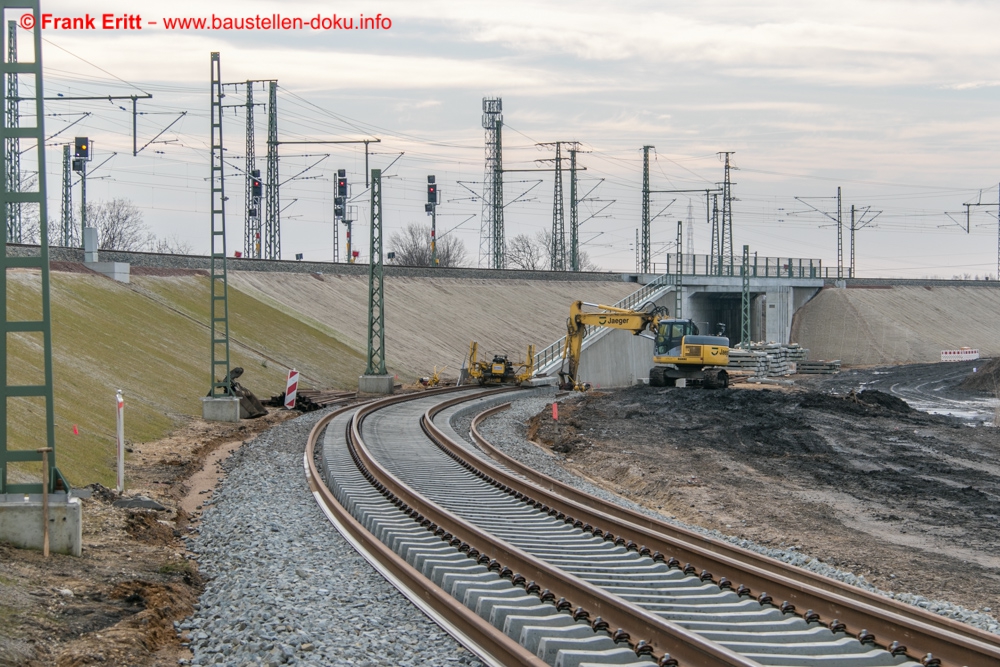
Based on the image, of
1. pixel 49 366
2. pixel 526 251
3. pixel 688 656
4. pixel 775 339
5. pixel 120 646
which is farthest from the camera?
pixel 526 251

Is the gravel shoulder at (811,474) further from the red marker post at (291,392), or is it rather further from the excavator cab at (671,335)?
the red marker post at (291,392)

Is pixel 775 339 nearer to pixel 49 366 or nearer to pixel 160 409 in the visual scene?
pixel 160 409

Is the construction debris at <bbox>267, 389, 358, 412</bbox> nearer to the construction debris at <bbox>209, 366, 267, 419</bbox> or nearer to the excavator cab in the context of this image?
the construction debris at <bbox>209, 366, 267, 419</bbox>

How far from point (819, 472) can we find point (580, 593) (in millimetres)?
14013

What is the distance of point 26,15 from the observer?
12109 millimetres

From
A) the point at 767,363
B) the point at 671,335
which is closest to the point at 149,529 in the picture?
the point at 671,335

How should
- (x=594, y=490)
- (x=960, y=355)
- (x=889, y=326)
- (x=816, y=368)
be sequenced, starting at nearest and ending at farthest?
(x=594, y=490), (x=816, y=368), (x=960, y=355), (x=889, y=326)

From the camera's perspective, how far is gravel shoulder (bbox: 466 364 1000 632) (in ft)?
43.6

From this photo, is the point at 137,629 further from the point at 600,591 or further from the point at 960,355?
the point at 960,355

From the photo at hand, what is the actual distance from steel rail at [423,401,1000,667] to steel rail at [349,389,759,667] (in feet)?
5.26

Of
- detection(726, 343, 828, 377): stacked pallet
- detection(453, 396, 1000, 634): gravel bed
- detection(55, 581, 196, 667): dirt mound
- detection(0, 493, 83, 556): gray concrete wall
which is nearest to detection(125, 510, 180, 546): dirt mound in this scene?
detection(0, 493, 83, 556): gray concrete wall

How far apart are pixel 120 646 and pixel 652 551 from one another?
5.97 metres

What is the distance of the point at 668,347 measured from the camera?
44875 mm

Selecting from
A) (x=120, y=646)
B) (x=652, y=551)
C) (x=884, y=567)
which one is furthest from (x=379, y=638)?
(x=884, y=567)
